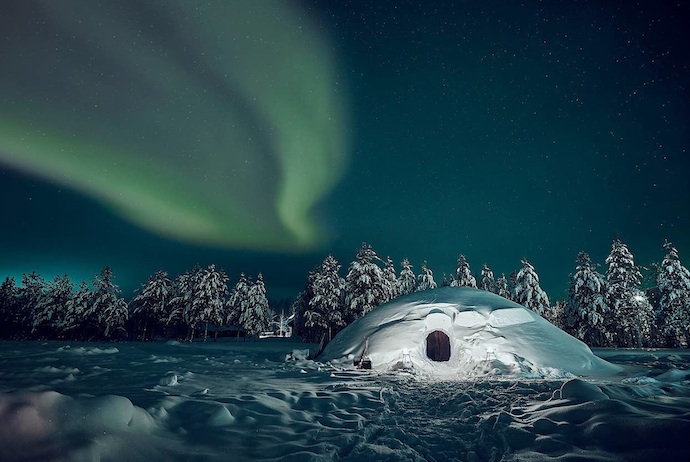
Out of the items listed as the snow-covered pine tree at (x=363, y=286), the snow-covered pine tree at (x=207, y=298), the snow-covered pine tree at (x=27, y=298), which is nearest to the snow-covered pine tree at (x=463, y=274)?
the snow-covered pine tree at (x=363, y=286)

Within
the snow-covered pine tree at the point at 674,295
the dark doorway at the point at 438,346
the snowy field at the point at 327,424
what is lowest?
the dark doorway at the point at 438,346

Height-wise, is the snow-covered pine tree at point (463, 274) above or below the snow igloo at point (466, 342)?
Answer: above

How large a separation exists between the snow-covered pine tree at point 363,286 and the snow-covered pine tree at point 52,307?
35824 mm

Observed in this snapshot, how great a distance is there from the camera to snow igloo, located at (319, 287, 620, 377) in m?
13.3

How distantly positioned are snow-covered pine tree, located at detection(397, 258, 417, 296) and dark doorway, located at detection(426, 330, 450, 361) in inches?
908

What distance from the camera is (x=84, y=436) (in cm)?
322

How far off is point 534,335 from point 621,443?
42.6ft

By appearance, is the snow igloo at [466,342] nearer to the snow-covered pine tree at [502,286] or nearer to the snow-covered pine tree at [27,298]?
the snow-covered pine tree at [502,286]

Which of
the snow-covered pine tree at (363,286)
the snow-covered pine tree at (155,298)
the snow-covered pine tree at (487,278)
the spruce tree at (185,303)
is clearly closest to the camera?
the snow-covered pine tree at (363,286)

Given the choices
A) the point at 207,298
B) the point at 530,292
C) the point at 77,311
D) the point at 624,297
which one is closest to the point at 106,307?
the point at 77,311

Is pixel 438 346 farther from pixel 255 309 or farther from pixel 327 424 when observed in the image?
pixel 255 309

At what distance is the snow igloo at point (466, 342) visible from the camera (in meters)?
13.3

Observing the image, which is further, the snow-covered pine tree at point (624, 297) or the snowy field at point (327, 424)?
the snow-covered pine tree at point (624, 297)

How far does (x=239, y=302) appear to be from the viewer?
137ft
